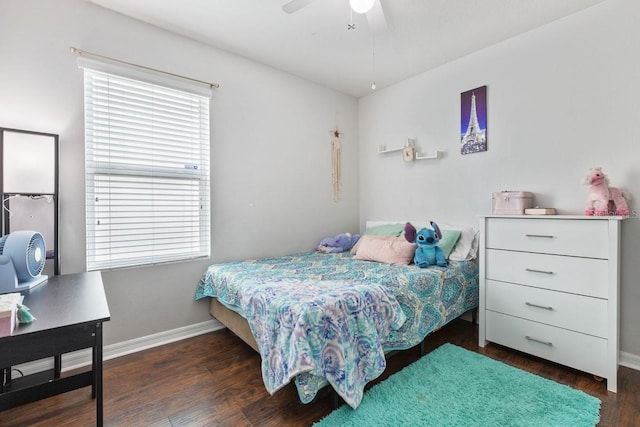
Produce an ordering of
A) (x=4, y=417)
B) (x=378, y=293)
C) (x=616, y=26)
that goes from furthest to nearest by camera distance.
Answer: (x=616, y=26)
(x=378, y=293)
(x=4, y=417)

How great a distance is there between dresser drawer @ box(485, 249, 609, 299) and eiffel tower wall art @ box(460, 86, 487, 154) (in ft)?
3.56

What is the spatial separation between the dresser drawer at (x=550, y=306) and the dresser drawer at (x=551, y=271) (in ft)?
0.15

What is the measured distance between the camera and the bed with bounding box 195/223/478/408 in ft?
4.75

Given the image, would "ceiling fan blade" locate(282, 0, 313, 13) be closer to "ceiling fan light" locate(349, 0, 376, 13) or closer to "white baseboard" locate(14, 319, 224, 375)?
"ceiling fan light" locate(349, 0, 376, 13)

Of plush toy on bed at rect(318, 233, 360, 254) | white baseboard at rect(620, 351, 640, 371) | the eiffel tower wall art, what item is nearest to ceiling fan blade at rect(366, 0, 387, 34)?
the eiffel tower wall art

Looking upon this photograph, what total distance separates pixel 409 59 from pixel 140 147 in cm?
260

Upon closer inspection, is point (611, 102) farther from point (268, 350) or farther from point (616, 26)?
point (268, 350)

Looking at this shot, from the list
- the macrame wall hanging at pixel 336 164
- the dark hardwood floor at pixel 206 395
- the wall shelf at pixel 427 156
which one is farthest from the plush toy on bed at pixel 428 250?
the macrame wall hanging at pixel 336 164

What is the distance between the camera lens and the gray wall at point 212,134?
75.8 inches

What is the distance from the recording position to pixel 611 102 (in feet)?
6.84

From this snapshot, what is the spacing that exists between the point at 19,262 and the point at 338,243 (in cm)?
255

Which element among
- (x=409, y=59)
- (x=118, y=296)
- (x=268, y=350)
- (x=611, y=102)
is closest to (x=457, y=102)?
(x=409, y=59)

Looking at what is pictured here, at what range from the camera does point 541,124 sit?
2.40 m

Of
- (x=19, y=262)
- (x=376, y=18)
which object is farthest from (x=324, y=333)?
(x=376, y=18)
